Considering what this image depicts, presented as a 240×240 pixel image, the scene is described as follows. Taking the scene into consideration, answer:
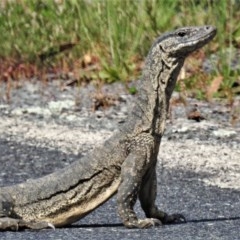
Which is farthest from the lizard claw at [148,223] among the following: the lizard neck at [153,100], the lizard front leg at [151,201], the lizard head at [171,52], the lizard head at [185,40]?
the lizard head at [185,40]

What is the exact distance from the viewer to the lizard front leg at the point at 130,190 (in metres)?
6.68

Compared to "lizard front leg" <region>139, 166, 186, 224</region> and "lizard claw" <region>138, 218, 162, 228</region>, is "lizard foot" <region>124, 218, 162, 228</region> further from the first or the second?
"lizard front leg" <region>139, 166, 186, 224</region>

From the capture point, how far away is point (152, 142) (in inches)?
268

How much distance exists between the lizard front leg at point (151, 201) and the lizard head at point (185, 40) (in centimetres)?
69

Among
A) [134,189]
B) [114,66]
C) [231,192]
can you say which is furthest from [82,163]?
[114,66]

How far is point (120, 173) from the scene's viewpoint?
22.2ft

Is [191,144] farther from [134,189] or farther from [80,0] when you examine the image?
[80,0]

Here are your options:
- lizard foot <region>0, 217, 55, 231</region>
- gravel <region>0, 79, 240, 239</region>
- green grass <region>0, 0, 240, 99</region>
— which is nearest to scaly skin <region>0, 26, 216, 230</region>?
lizard foot <region>0, 217, 55, 231</region>

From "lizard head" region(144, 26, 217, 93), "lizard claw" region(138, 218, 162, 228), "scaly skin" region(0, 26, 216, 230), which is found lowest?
"lizard claw" region(138, 218, 162, 228)

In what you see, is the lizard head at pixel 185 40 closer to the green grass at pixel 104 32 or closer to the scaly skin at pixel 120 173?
the scaly skin at pixel 120 173

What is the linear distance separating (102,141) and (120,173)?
304 cm

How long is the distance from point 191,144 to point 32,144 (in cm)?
136

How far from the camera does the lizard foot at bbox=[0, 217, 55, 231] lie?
Result: 264 inches

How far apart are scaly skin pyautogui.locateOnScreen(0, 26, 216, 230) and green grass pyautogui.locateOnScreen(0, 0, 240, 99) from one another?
172 inches
